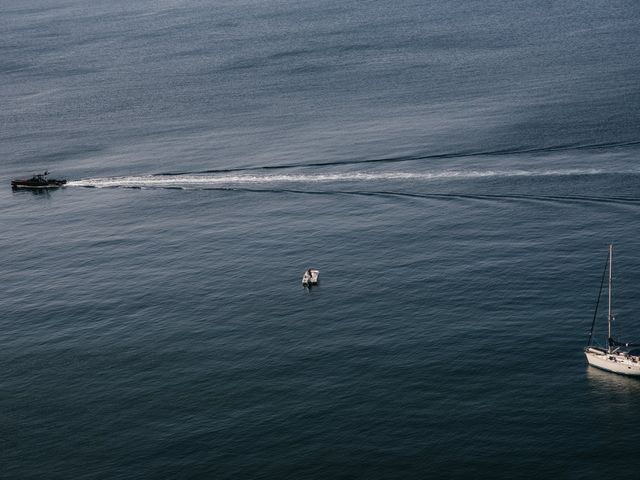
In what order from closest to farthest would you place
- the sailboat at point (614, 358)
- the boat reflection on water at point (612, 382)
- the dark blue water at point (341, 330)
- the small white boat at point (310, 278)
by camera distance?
the dark blue water at point (341, 330)
the boat reflection on water at point (612, 382)
the sailboat at point (614, 358)
the small white boat at point (310, 278)

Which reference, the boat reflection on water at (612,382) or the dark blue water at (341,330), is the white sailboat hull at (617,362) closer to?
the boat reflection on water at (612,382)

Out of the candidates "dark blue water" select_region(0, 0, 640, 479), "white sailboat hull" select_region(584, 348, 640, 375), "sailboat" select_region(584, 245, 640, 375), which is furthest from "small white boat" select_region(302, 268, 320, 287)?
"white sailboat hull" select_region(584, 348, 640, 375)

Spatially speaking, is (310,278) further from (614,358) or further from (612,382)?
(612,382)

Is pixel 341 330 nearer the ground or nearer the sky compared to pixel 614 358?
nearer the sky

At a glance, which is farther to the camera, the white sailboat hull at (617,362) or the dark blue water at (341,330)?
the white sailboat hull at (617,362)

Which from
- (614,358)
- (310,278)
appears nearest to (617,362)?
(614,358)

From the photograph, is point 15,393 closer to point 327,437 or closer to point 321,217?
point 327,437

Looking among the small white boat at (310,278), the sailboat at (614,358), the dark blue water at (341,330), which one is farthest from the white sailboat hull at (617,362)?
the small white boat at (310,278)

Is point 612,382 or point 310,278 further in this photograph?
point 310,278

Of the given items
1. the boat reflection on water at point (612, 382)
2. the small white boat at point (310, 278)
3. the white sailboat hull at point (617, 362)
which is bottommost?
the boat reflection on water at point (612, 382)
